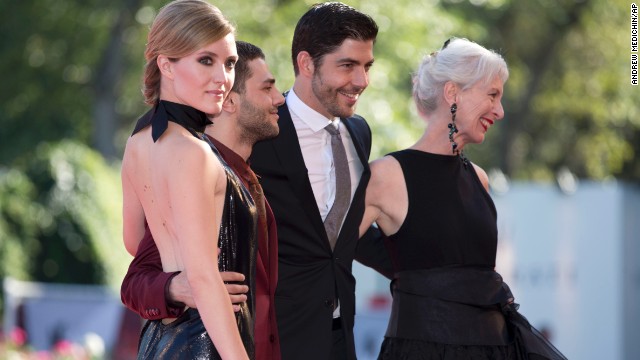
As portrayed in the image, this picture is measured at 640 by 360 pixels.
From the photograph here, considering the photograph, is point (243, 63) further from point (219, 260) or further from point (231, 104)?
point (219, 260)

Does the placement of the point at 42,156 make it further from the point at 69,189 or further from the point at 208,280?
the point at 208,280

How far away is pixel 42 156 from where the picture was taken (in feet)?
42.0

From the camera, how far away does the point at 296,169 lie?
4.47 metres

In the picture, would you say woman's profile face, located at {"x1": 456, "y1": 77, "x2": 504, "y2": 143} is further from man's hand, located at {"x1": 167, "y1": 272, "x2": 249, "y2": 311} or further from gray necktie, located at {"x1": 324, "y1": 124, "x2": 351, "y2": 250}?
man's hand, located at {"x1": 167, "y1": 272, "x2": 249, "y2": 311}

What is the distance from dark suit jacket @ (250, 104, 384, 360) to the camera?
4391mm

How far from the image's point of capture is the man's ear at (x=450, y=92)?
15.4 ft

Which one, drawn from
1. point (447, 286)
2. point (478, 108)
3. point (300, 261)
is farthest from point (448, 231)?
point (300, 261)

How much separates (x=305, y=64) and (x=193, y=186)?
5.12 feet

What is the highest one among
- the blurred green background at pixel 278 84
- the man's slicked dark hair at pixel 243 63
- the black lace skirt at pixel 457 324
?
the blurred green background at pixel 278 84

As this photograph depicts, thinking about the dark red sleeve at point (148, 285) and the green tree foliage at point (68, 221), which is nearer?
the dark red sleeve at point (148, 285)

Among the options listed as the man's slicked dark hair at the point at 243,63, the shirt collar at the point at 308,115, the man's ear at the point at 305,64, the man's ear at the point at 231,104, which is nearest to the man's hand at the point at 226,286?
the man's ear at the point at 231,104

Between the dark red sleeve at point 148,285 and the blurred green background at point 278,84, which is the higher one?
the blurred green background at point 278,84

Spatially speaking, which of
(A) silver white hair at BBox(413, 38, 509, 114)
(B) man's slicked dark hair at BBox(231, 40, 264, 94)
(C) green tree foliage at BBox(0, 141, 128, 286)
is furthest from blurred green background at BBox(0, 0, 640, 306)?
(B) man's slicked dark hair at BBox(231, 40, 264, 94)

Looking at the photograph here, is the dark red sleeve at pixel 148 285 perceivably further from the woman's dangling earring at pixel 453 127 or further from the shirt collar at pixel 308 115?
the woman's dangling earring at pixel 453 127
